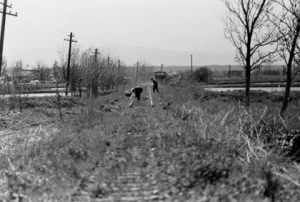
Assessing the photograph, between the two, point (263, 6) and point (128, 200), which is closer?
point (128, 200)

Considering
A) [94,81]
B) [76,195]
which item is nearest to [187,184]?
[76,195]

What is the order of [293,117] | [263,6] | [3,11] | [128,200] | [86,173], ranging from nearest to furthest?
[128,200], [86,173], [293,117], [263,6], [3,11]

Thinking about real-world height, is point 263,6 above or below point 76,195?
above

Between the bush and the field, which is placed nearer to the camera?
the field

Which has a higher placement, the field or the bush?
the bush

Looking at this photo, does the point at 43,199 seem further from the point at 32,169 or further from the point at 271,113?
the point at 271,113

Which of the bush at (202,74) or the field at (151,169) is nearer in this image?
the field at (151,169)

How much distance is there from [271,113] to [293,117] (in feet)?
2.80

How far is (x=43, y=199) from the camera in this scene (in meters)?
6.21

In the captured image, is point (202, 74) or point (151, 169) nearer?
point (151, 169)

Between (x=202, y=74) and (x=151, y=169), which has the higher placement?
(x=202, y=74)

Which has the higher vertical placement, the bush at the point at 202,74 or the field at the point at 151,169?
the bush at the point at 202,74

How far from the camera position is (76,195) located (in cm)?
624

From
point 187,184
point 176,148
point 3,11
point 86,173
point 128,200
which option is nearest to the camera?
point 128,200
